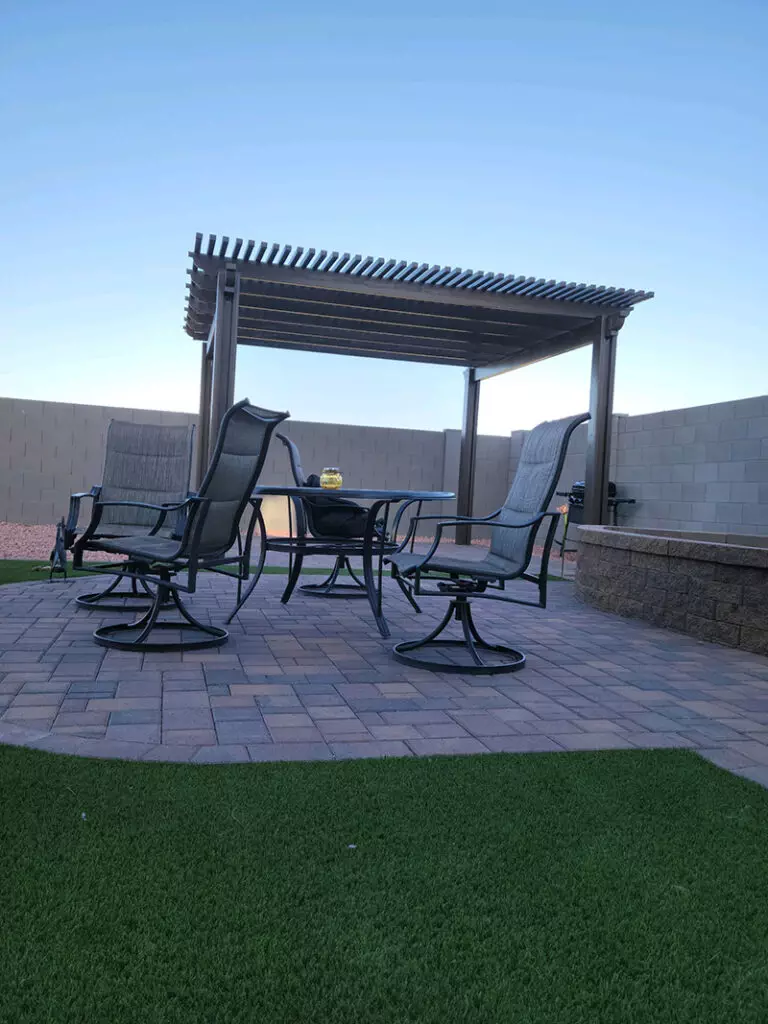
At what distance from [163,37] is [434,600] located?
20.3ft

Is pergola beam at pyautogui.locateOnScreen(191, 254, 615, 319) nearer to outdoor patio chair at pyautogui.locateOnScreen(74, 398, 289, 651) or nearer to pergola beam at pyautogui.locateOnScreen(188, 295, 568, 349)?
pergola beam at pyautogui.locateOnScreen(188, 295, 568, 349)

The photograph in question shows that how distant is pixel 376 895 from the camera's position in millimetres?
1526

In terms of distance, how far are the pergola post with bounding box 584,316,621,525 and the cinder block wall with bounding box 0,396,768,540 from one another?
95cm

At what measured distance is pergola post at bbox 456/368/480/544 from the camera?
1124 cm

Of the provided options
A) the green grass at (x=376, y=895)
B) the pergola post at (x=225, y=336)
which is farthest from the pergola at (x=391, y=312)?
the green grass at (x=376, y=895)

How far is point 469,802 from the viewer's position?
6.57 ft

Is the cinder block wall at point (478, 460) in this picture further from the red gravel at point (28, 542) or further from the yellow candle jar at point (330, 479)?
the yellow candle jar at point (330, 479)

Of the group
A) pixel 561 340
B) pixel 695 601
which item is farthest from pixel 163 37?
pixel 695 601

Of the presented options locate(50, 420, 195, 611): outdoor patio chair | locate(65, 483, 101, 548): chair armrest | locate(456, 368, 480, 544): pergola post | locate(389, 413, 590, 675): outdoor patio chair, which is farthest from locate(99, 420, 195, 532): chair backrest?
locate(456, 368, 480, 544): pergola post

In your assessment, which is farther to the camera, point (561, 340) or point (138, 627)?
point (561, 340)

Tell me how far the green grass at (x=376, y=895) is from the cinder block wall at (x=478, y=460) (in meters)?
6.28

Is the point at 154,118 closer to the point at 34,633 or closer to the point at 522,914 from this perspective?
the point at 34,633

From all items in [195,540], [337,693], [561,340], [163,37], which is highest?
[163,37]

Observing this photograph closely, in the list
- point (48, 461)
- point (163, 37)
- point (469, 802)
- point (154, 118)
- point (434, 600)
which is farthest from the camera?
point (48, 461)
